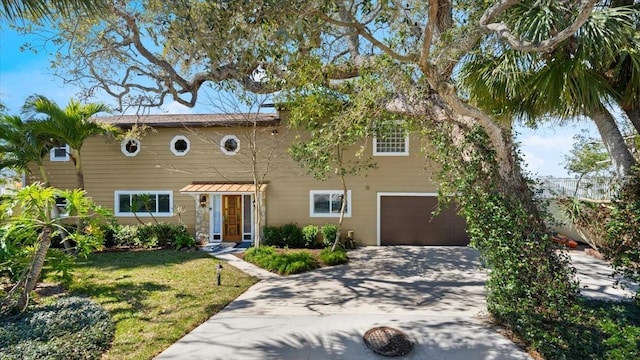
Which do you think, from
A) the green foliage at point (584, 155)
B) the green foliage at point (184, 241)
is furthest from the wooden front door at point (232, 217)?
the green foliage at point (584, 155)

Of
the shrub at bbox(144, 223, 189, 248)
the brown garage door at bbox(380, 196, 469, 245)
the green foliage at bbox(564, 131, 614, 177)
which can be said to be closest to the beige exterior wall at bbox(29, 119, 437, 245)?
the brown garage door at bbox(380, 196, 469, 245)

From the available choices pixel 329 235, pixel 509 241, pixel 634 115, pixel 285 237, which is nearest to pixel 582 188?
pixel 634 115

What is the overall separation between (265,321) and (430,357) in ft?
10.6

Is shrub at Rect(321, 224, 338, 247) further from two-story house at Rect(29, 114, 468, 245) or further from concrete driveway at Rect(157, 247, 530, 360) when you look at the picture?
concrete driveway at Rect(157, 247, 530, 360)

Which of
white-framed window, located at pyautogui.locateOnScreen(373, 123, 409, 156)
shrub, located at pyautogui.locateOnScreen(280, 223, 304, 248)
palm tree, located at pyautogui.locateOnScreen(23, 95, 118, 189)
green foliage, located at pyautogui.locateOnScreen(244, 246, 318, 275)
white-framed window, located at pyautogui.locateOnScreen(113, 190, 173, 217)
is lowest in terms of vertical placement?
green foliage, located at pyautogui.locateOnScreen(244, 246, 318, 275)

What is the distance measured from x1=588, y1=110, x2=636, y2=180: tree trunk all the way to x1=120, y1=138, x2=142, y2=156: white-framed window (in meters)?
16.8

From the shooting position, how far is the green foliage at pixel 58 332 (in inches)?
204

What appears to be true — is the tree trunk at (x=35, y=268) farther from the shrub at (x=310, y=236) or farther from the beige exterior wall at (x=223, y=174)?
the shrub at (x=310, y=236)

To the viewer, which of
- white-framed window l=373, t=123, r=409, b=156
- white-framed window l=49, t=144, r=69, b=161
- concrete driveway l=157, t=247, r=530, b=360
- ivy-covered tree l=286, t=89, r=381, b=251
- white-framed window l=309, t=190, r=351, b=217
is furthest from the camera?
white-framed window l=49, t=144, r=69, b=161

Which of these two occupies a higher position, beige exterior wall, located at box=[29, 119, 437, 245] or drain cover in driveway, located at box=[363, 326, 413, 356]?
beige exterior wall, located at box=[29, 119, 437, 245]

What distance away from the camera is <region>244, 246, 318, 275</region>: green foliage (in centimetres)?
1073

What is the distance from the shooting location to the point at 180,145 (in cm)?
1572

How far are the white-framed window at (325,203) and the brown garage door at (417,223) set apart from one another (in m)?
2.05

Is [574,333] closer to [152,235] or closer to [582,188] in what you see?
[582,188]
